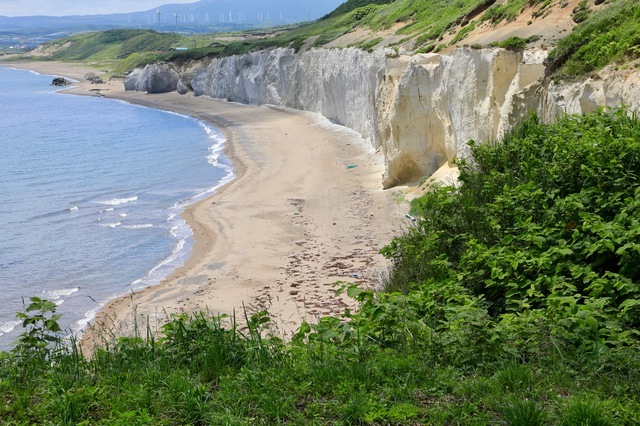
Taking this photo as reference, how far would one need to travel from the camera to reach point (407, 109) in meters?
24.5

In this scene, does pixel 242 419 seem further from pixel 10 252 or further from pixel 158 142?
pixel 158 142

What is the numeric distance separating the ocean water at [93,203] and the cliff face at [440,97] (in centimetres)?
766

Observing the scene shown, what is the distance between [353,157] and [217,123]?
22.4 m

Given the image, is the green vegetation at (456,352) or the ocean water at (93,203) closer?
the green vegetation at (456,352)

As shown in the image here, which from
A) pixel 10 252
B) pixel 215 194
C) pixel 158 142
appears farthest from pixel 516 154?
pixel 158 142

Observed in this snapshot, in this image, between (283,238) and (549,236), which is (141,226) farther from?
(549,236)

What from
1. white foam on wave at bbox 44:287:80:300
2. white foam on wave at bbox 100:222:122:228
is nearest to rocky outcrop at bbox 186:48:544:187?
white foam on wave at bbox 100:222:122:228

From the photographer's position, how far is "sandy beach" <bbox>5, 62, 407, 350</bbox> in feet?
49.2

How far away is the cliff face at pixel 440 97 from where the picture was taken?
1420cm

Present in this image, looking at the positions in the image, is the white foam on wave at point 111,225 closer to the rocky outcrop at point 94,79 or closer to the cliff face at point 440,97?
the cliff face at point 440,97

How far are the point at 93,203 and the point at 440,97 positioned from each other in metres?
14.1

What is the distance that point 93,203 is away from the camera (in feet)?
92.0

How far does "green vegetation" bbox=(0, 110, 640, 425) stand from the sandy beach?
3.43 ft

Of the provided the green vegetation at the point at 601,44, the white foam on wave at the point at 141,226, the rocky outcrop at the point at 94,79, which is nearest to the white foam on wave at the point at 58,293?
the white foam on wave at the point at 141,226
